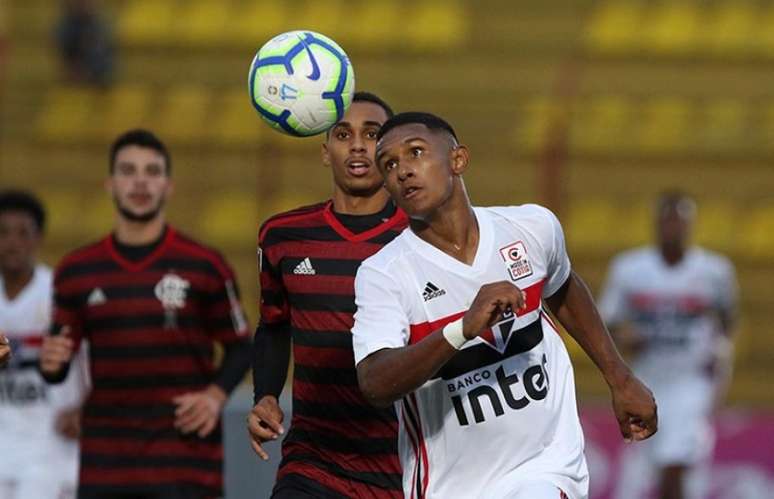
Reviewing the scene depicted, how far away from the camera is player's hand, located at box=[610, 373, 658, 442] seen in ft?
18.4

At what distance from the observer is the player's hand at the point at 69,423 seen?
27.5ft

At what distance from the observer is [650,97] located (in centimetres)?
1770

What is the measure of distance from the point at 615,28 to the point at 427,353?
547 inches

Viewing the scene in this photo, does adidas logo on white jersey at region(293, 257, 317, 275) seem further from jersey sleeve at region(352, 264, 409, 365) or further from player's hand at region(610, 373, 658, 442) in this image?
player's hand at region(610, 373, 658, 442)

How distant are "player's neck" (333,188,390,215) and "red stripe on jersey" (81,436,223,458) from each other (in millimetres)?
1784

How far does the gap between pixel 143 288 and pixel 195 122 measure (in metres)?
10.5

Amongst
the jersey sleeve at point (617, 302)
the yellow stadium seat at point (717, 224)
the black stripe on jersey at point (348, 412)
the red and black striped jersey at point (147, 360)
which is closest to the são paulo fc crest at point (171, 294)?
the red and black striped jersey at point (147, 360)

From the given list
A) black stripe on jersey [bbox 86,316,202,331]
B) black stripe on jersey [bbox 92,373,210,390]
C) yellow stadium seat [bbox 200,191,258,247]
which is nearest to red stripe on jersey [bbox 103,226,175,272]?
black stripe on jersey [bbox 86,316,202,331]

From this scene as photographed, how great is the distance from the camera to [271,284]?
6363 mm

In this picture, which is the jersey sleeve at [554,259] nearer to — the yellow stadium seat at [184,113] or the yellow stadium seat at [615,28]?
the yellow stadium seat at [184,113]

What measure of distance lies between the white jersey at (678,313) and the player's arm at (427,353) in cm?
715

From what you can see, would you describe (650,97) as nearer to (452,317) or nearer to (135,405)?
(135,405)

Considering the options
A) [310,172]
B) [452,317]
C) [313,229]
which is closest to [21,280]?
[313,229]

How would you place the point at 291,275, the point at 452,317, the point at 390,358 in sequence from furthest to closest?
the point at 291,275 → the point at 452,317 → the point at 390,358
